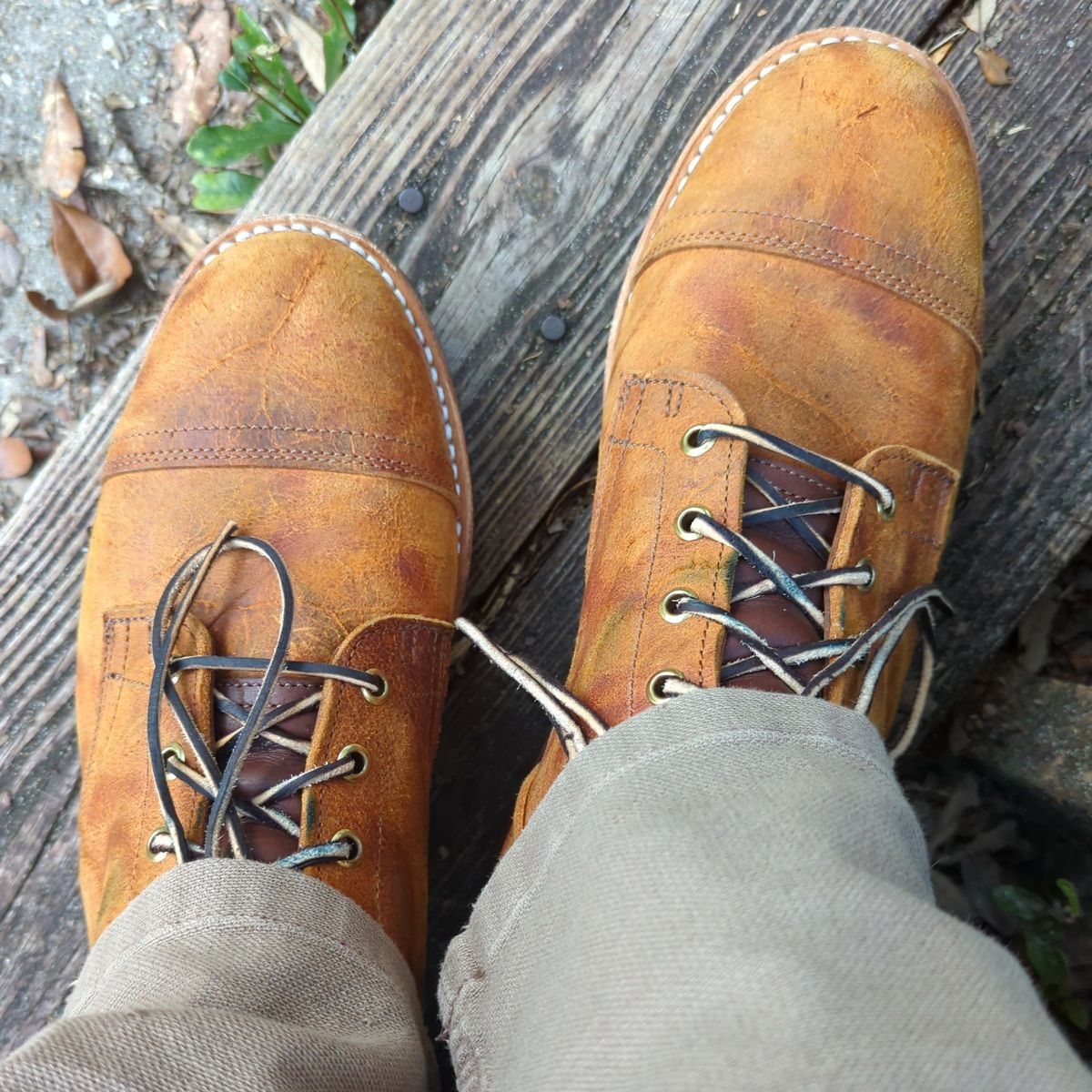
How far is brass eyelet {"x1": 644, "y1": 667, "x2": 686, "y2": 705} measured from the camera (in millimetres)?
1027

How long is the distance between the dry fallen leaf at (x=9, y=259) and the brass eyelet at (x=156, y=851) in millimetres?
1122

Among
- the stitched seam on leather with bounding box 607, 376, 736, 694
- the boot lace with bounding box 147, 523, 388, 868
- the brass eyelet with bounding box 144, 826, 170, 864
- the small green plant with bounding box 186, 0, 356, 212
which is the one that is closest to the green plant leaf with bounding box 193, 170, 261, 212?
the small green plant with bounding box 186, 0, 356, 212

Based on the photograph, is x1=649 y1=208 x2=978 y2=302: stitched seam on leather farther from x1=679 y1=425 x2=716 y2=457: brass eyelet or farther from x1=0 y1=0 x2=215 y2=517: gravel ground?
x1=0 y1=0 x2=215 y2=517: gravel ground

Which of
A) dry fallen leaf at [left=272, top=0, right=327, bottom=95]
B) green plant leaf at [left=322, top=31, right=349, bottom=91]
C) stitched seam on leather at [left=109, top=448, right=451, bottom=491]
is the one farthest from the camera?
dry fallen leaf at [left=272, top=0, right=327, bottom=95]

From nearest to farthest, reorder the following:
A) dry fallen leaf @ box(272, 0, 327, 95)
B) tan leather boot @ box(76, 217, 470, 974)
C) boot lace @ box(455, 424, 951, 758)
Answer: boot lace @ box(455, 424, 951, 758) → tan leather boot @ box(76, 217, 470, 974) → dry fallen leaf @ box(272, 0, 327, 95)

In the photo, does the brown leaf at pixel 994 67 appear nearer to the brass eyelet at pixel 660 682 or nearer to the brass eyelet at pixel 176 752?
the brass eyelet at pixel 660 682

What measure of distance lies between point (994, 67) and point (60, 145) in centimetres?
155

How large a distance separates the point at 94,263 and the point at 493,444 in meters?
0.88

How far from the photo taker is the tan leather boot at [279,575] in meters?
1.12

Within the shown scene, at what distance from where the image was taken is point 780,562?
1.12 meters

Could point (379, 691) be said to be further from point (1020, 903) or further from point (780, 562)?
point (1020, 903)

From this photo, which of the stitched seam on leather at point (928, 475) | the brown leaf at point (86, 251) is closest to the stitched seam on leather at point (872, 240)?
the stitched seam on leather at point (928, 475)

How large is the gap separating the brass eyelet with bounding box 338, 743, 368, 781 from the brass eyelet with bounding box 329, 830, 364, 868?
7 cm

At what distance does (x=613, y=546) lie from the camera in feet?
3.84
